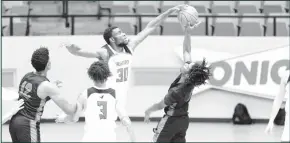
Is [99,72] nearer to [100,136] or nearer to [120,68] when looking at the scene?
[100,136]

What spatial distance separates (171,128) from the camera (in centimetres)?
647

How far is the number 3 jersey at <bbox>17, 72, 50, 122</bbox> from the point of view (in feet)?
18.5

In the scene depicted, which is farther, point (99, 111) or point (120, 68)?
point (120, 68)

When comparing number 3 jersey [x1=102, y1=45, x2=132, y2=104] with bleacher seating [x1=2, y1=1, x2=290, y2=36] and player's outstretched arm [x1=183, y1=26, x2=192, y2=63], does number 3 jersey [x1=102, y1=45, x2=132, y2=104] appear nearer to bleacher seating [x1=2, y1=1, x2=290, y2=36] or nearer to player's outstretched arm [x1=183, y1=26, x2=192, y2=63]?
player's outstretched arm [x1=183, y1=26, x2=192, y2=63]

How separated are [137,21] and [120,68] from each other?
10.1m

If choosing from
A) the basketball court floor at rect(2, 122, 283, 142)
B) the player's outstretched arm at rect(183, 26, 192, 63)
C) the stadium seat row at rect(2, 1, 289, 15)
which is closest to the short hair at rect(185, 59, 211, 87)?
the player's outstretched arm at rect(183, 26, 192, 63)

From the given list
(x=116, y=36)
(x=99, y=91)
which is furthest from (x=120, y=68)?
(x=99, y=91)

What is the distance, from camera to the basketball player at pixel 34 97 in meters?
5.53

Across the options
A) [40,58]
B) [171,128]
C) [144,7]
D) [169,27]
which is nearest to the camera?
[40,58]

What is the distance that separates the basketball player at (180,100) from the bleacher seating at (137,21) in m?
8.97

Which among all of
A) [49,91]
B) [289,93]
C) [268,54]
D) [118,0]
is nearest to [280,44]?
[268,54]

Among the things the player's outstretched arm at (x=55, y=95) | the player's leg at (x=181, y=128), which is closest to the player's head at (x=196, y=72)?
the player's leg at (x=181, y=128)

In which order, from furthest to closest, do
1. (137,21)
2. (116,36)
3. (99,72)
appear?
(137,21) → (116,36) → (99,72)

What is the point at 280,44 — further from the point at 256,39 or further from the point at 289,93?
the point at 289,93
